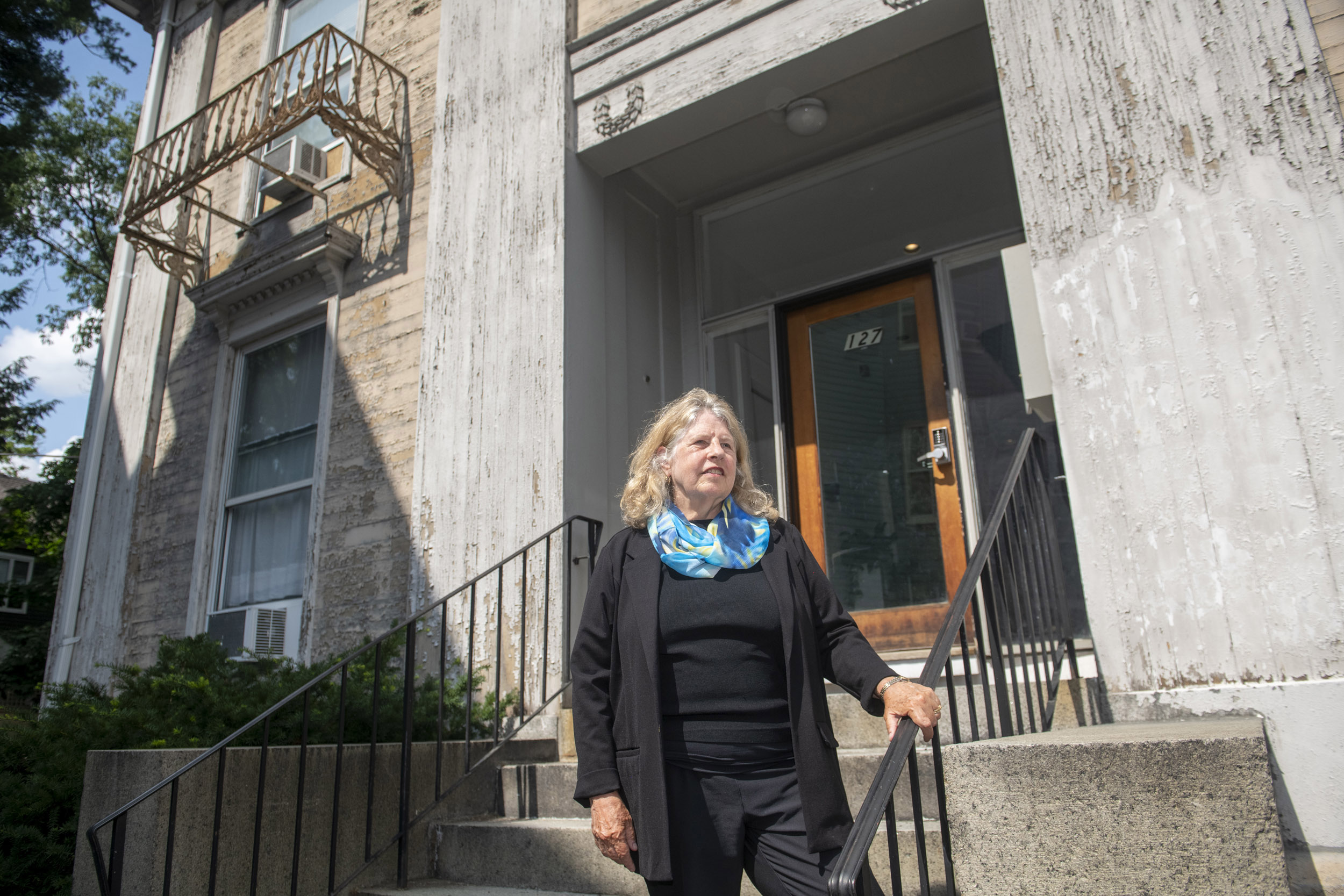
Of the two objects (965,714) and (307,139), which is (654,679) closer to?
(965,714)

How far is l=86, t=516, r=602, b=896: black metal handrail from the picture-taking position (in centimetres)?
271

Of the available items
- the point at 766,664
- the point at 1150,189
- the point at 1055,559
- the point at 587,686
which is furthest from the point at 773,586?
the point at 1150,189

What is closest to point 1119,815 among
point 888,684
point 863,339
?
point 888,684

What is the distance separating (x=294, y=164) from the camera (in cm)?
641

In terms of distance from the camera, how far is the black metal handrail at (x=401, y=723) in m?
2.71

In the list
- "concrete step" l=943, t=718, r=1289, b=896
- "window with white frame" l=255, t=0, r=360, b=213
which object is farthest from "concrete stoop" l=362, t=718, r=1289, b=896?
"window with white frame" l=255, t=0, r=360, b=213

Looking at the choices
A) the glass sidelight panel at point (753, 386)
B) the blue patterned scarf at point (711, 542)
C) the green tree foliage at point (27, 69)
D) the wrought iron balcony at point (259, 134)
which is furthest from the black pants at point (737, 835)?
the green tree foliage at point (27, 69)

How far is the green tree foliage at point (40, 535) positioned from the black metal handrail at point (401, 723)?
9582 millimetres

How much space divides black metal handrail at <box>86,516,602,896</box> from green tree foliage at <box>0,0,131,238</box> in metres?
6.25

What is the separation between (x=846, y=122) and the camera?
550 centimetres

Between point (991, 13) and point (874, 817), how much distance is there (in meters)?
3.54

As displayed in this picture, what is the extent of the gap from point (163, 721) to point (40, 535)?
15.5 m

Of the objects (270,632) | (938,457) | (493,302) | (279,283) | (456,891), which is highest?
(279,283)

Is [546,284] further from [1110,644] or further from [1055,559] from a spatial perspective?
[1110,644]
